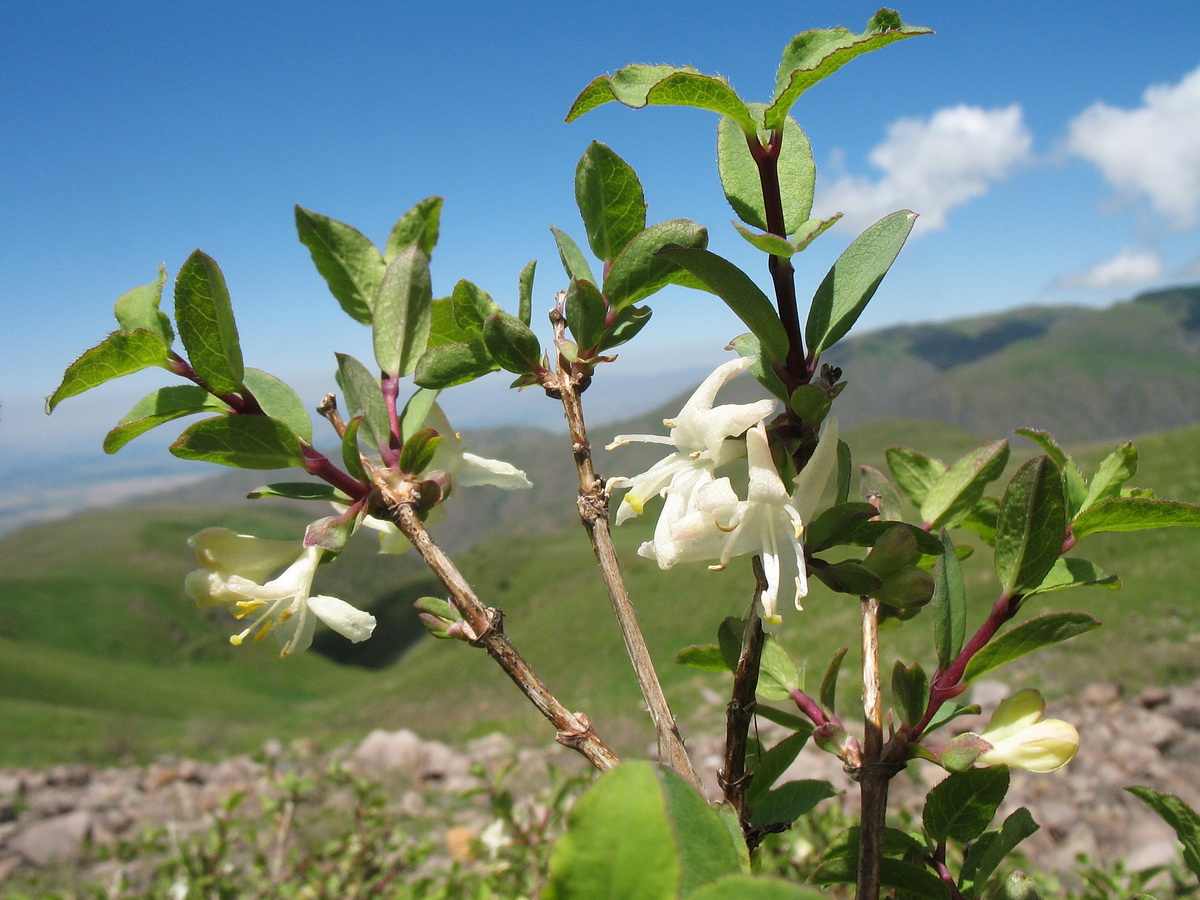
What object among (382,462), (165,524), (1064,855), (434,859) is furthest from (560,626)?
(165,524)

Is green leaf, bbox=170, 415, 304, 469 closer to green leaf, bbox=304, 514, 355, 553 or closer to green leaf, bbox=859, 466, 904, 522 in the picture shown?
green leaf, bbox=304, 514, 355, 553

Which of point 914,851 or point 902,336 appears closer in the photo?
point 914,851

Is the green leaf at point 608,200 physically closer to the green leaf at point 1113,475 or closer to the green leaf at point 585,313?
the green leaf at point 585,313

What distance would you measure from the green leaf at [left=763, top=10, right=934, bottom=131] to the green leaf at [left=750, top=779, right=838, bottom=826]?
2.40 feet

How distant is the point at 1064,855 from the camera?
15.7 feet

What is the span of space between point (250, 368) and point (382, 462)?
21cm

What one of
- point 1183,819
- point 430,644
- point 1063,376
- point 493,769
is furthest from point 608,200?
point 1063,376

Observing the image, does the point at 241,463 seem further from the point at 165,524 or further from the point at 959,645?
the point at 165,524

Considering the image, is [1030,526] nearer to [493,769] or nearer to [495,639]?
[495,639]

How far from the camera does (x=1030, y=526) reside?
75cm

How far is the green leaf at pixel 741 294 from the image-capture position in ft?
2.19

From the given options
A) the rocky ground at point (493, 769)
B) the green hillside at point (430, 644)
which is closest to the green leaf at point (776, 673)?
the green hillside at point (430, 644)

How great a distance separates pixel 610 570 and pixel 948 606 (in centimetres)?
35

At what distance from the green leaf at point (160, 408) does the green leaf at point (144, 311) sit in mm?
59
